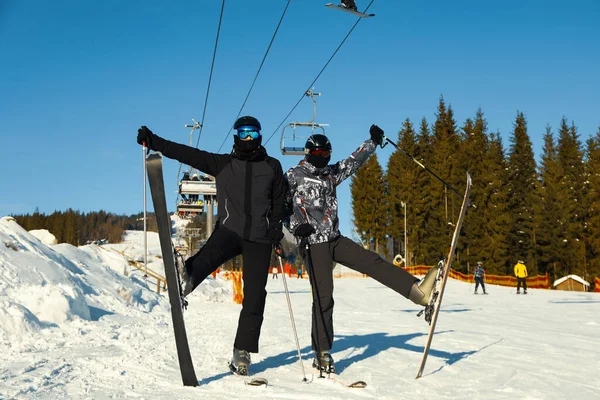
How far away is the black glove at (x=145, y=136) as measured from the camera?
12.9 ft

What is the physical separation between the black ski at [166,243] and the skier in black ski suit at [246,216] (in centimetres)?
34

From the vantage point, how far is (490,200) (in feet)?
165

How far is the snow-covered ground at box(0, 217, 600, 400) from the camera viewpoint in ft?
11.5

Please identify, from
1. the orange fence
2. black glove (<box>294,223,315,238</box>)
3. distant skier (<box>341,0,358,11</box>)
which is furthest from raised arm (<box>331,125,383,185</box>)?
the orange fence

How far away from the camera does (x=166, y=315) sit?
9.95 m

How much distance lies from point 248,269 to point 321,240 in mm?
643

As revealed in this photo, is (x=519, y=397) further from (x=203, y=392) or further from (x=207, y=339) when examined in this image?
(x=207, y=339)

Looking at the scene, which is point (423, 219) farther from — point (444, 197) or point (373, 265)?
point (373, 265)

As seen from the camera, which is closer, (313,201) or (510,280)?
(313,201)

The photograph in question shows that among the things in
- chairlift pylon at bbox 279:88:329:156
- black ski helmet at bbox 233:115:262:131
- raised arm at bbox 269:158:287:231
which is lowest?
raised arm at bbox 269:158:287:231

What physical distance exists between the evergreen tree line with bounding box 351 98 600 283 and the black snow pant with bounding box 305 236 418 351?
4391 cm

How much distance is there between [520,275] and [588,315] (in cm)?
1241

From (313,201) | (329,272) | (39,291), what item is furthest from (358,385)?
(39,291)

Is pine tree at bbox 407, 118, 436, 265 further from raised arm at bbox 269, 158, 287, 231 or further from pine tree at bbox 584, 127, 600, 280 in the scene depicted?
raised arm at bbox 269, 158, 287, 231
